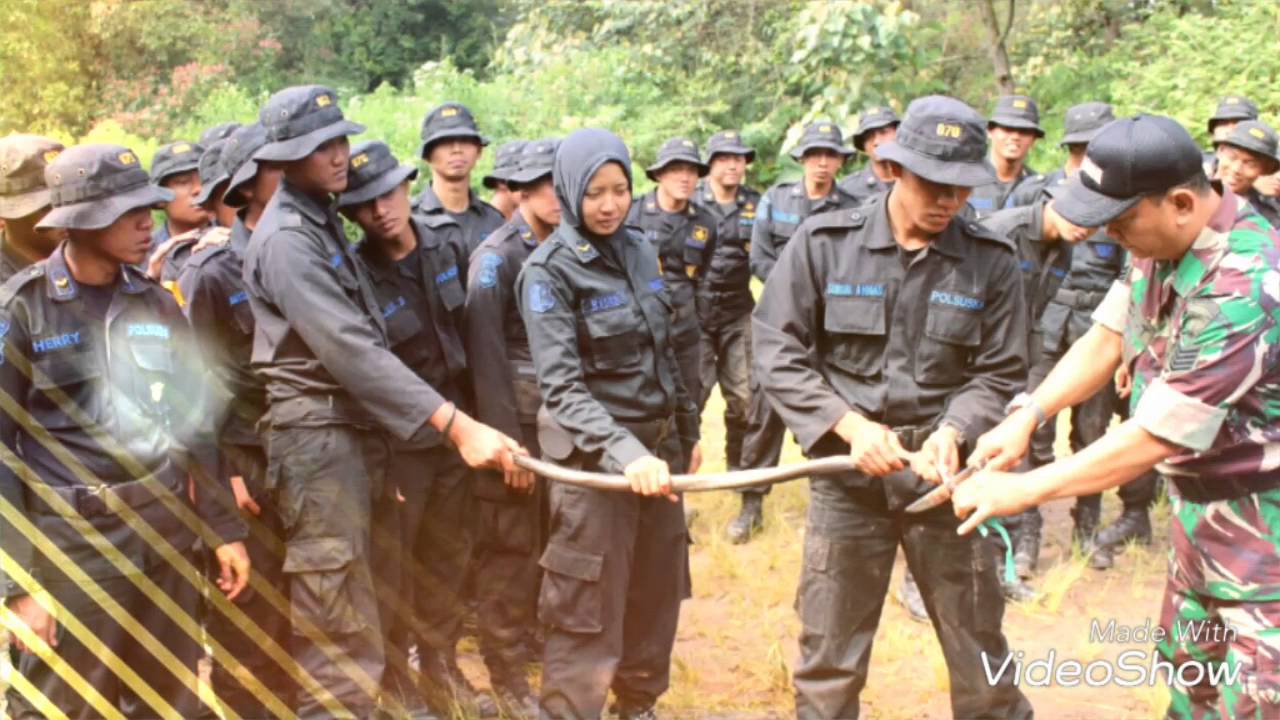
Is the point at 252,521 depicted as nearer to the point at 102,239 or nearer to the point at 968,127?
the point at 102,239

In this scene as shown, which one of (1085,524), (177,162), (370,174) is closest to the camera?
(370,174)

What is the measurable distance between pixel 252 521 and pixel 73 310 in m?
1.11

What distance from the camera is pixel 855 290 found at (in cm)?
384

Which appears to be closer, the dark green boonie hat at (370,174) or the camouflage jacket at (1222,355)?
the camouflage jacket at (1222,355)

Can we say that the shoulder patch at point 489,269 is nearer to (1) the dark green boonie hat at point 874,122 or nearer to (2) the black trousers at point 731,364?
(2) the black trousers at point 731,364

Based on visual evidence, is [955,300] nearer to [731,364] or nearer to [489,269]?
[489,269]

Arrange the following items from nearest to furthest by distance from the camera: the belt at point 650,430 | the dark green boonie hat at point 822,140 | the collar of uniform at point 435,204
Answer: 1. the belt at point 650,430
2. the collar of uniform at point 435,204
3. the dark green boonie hat at point 822,140

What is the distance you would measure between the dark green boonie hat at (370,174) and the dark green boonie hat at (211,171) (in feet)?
1.92

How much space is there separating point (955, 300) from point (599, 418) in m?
1.25

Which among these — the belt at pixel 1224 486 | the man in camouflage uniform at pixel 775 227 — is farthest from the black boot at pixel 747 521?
the belt at pixel 1224 486

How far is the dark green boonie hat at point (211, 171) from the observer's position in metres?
4.74

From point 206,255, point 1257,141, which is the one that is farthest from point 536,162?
point 1257,141

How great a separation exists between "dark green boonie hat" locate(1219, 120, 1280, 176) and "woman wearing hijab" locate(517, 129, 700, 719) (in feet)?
11.7

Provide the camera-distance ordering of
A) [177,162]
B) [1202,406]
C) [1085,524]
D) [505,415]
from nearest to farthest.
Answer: [1202,406] → [505,415] → [177,162] → [1085,524]
